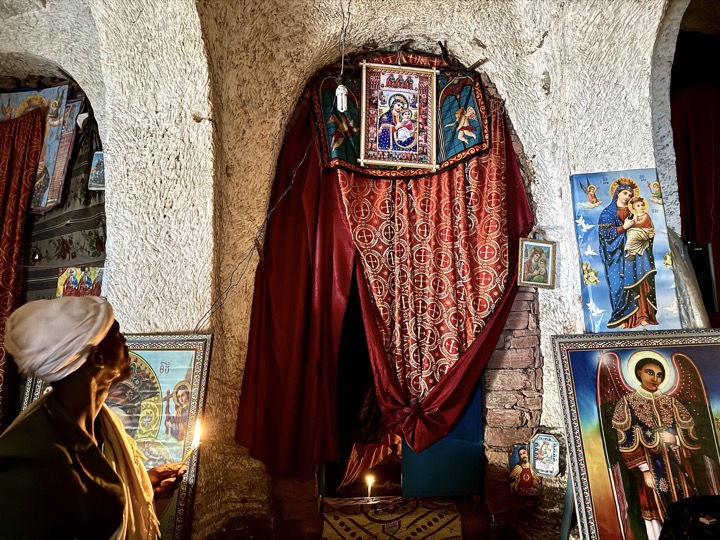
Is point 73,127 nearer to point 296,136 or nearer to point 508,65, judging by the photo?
point 296,136

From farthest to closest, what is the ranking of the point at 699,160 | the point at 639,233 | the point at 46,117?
1. the point at 699,160
2. the point at 46,117
3. the point at 639,233

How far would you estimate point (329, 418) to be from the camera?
2.91 meters

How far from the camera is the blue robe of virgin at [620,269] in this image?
8.60ft

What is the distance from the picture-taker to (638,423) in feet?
7.05

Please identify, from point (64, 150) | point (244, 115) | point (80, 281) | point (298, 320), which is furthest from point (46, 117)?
point (298, 320)

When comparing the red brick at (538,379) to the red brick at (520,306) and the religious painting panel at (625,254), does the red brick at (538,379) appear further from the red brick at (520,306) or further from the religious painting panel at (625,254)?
the religious painting panel at (625,254)

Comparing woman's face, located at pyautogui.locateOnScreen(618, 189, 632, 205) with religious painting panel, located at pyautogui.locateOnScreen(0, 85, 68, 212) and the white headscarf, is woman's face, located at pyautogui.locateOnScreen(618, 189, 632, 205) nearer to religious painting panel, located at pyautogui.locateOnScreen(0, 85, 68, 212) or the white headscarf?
the white headscarf

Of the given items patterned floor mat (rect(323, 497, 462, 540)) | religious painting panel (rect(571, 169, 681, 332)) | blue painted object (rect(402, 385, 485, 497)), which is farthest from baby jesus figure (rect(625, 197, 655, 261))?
patterned floor mat (rect(323, 497, 462, 540))

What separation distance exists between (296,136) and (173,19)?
0.96m

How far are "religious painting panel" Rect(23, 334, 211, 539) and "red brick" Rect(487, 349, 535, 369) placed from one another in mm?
1829

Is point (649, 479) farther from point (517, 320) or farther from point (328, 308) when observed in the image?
point (328, 308)

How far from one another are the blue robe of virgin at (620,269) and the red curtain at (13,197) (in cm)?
379

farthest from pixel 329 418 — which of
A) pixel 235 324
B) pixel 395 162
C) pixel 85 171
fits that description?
pixel 85 171

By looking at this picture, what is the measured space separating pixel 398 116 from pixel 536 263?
52.2 inches
